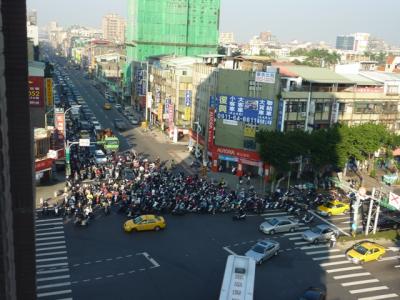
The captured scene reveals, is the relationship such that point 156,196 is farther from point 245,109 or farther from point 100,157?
point 245,109

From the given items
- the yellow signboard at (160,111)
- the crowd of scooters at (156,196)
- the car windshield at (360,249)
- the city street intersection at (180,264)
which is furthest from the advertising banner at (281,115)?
the yellow signboard at (160,111)

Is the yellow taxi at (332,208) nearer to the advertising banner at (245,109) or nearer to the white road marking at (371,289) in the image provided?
the advertising banner at (245,109)

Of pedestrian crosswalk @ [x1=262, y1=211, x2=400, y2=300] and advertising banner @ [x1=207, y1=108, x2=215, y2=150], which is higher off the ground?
advertising banner @ [x1=207, y1=108, x2=215, y2=150]

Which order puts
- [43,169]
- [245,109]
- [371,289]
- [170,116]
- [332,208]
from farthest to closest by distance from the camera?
[170,116]
[245,109]
[43,169]
[332,208]
[371,289]

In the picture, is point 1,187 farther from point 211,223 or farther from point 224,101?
point 224,101

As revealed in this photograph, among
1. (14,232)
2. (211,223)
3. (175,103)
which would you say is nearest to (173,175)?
(211,223)

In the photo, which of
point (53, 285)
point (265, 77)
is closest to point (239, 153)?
point (265, 77)

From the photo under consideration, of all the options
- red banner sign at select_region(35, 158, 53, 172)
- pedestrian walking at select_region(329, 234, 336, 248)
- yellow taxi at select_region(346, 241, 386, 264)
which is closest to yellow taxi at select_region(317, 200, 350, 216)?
pedestrian walking at select_region(329, 234, 336, 248)

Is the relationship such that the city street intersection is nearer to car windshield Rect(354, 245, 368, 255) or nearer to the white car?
car windshield Rect(354, 245, 368, 255)
